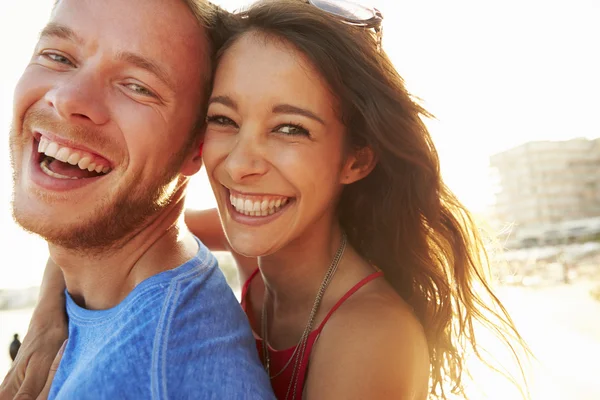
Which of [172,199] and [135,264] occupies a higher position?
[172,199]

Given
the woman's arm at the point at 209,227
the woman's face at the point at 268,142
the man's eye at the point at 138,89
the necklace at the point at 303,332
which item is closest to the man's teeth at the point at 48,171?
the man's eye at the point at 138,89

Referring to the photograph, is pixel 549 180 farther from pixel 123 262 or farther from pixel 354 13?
pixel 123 262

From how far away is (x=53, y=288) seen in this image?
8.34ft

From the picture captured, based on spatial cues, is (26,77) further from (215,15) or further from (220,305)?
(220,305)

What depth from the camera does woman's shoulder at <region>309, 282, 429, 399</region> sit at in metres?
1.84

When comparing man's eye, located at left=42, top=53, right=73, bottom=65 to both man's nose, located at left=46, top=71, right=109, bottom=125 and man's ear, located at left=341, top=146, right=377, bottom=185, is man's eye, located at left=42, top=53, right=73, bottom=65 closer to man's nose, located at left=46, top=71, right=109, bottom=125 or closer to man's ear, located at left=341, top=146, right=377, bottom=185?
man's nose, located at left=46, top=71, right=109, bottom=125

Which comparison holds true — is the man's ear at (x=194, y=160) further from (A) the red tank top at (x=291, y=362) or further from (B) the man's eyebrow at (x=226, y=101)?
(A) the red tank top at (x=291, y=362)

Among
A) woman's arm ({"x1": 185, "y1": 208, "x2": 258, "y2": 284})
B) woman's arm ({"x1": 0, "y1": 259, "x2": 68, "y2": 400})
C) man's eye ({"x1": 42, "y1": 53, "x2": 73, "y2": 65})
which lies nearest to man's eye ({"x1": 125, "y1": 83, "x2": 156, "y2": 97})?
man's eye ({"x1": 42, "y1": 53, "x2": 73, "y2": 65})

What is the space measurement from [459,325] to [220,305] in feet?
4.30

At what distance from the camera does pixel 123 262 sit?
205 centimetres

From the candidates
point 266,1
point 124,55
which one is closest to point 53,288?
point 124,55

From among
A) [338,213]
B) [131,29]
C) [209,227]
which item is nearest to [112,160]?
[131,29]

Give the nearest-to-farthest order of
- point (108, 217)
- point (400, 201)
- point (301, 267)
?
point (108, 217), point (301, 267), point (400, 201)

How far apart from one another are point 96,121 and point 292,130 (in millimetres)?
738
